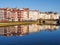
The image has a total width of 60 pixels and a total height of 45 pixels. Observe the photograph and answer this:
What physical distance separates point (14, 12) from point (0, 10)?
9432mm

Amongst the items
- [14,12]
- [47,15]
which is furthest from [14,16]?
[47,15]

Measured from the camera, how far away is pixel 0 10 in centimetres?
9800

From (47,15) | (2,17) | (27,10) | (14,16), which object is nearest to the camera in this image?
(2,17)

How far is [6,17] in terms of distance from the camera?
3871 inches

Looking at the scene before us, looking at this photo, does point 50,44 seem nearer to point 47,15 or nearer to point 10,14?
point 10,14

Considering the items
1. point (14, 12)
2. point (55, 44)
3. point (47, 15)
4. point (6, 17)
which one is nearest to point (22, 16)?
point (14, 12)

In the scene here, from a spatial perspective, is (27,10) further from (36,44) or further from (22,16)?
(36,44)

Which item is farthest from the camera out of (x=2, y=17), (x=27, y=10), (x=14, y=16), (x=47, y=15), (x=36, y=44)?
(x=47, y=15)

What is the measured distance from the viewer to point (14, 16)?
10400 centimetres

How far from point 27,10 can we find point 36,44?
3550 inches

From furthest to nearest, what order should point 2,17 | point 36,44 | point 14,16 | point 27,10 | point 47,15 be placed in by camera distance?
point 47,15 < point 27,10 < point 14,16 < point 2,17 < point 36,44

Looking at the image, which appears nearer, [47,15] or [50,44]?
[50,44]

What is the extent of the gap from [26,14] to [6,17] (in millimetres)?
14897

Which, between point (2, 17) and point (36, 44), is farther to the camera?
point (2, 17)
